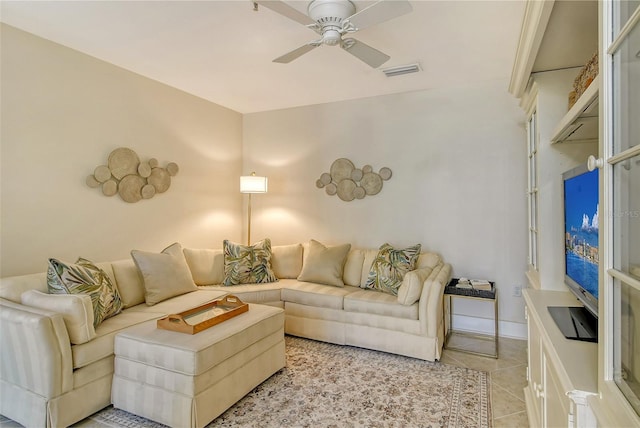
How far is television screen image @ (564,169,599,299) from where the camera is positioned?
1501 mm

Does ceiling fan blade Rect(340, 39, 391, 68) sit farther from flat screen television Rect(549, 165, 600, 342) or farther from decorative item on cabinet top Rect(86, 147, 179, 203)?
decorative item on cabinet top Rect(86, 147, 179, 203)

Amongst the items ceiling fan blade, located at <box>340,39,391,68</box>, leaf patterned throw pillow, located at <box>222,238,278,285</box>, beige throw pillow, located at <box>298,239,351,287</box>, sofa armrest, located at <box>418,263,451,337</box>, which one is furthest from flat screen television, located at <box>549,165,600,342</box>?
leaf patterned throw pillow, located at <box>222,238,278,285</box>

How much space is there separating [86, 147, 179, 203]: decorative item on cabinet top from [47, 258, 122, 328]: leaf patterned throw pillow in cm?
92

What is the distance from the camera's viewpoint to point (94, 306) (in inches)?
91.4

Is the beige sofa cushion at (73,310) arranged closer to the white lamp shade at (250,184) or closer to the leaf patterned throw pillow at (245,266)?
the leaf patterned throw pillow at (245,266)

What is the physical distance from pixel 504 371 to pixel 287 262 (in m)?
2.33

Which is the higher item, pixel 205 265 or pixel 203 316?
pixel 205 265

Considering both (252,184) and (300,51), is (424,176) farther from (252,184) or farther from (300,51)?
(300,51)

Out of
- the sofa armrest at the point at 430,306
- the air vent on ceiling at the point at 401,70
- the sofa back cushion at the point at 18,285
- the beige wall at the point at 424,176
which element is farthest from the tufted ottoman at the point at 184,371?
the air vent on ceiling at the point at 401,70

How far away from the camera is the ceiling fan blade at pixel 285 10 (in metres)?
1.75

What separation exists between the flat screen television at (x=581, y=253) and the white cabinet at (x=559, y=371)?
7cm

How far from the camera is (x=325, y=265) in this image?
368 cm

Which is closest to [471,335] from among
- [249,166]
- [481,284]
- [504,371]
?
[481,284]

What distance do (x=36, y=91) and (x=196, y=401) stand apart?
8.73 ft
